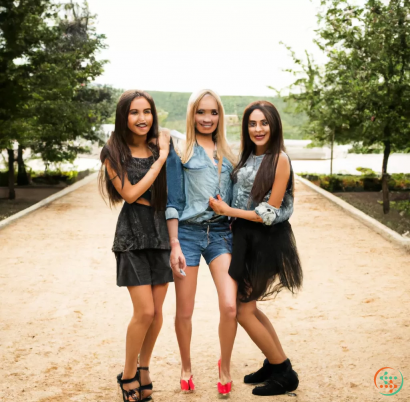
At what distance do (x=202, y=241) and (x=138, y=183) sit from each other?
0.55m

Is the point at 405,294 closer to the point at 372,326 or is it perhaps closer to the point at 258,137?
the point at 372,326

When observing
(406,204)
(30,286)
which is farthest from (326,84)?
(30,286)

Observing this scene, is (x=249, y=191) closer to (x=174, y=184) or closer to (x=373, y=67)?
(x=174, y=184)

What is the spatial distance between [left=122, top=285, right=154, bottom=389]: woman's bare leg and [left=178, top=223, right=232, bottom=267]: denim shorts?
332mm

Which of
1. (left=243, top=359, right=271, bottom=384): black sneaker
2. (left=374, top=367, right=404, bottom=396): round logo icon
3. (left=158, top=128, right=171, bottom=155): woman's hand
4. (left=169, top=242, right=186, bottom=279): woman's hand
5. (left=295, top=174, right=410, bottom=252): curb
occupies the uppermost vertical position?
(left=158, top=128, right=171, bottom=155): woman's hand

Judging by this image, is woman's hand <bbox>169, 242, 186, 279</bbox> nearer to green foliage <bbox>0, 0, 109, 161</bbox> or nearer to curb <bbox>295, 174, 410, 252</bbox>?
curb <bbox>295, 174, 410, 252</bbox>

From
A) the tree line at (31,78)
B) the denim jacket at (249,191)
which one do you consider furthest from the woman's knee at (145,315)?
the tree line at (31,78)

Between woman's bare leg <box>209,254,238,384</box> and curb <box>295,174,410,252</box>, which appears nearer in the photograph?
woman's bare leg <box>209,254,238,384</box>

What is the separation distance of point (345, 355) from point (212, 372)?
1088mm

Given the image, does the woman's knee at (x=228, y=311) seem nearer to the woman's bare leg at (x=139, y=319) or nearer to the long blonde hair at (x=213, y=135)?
the woman's bare leg at (x=139, y=319)

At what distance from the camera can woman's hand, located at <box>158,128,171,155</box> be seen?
→ 3.71 metres

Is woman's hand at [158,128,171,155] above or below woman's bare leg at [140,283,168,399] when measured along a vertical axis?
above

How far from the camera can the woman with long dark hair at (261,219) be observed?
12.3ft

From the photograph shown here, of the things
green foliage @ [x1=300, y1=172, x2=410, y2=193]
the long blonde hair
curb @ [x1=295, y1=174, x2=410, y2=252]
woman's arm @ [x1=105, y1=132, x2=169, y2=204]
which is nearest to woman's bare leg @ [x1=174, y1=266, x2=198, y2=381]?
woman's arm @ [x1=105, y1=132, x2=169, y2=204]
